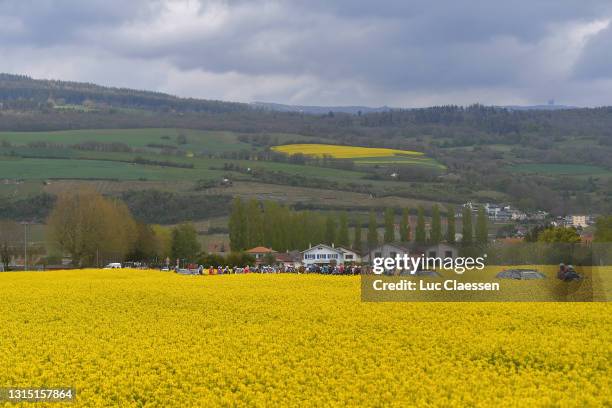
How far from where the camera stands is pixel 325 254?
97125 mm

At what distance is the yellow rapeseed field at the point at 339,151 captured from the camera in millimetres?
180125

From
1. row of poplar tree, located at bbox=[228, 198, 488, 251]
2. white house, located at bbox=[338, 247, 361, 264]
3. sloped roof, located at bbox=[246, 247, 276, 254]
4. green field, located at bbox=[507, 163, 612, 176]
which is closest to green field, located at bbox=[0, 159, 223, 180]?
row of poplar tree, located at bbox=[228, 198, 488, 251]

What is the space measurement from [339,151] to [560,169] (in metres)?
43.3

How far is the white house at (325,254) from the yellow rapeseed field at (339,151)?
257 feet

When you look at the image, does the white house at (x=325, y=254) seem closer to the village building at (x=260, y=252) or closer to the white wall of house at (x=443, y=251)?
the village building at (x=260, y=252)

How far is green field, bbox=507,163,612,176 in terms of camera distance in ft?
549

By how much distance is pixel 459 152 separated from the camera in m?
198

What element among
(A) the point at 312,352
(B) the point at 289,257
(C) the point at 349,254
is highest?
(A) the point at 312,352

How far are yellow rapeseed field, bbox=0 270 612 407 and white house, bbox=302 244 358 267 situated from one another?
222 feet

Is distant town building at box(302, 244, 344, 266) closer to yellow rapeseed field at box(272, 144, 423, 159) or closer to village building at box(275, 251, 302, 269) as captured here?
village building at box(275, 251, 302, 269)

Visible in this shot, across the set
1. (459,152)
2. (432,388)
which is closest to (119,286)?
(432,388)

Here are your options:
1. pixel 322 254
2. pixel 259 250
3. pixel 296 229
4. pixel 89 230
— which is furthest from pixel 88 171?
pixel 322 254

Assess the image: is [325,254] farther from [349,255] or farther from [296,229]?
[296,229]

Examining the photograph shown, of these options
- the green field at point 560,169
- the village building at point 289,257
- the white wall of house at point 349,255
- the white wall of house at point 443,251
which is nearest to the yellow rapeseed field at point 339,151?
the green field at point 560,169
